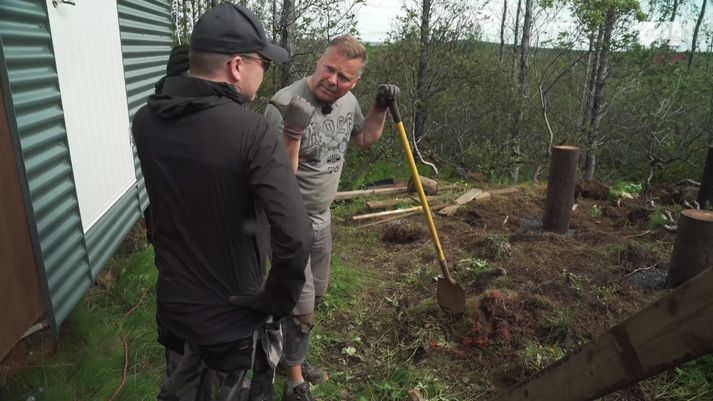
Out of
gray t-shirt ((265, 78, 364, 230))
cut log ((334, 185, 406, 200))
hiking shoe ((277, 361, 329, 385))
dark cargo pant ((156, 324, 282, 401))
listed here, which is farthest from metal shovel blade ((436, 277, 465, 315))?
cut log ((334, 185, 406, 200))

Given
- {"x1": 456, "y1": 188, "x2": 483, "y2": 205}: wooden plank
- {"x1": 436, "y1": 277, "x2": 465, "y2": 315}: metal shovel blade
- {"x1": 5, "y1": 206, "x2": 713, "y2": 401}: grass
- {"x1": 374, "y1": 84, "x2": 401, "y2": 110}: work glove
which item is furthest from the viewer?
{"x1": 456, "y1": 188, "x2": 483, "y2": 205}: wooden plank

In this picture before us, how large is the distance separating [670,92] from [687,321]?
1647 cm

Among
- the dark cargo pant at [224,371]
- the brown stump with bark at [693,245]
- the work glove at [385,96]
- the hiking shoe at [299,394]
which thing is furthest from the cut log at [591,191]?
the dark cargo pant at [224,371]

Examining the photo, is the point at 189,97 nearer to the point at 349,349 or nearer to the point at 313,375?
the point at 313,375

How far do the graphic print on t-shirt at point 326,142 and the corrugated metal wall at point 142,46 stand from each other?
2.50m

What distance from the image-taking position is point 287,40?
7.85 m

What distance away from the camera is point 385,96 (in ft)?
10.4

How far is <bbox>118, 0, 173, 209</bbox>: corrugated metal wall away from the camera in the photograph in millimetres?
4383

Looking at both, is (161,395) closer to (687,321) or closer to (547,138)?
(687,321)

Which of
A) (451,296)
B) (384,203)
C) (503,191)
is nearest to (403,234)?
(384,203)

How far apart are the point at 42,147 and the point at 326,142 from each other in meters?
1.59

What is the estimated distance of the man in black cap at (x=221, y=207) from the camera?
5.03ft

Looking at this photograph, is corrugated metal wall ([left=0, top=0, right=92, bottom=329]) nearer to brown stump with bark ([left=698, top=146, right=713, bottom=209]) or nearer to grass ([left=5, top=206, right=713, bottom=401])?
grass ([left=5, top=206, right=713, bottom=401])

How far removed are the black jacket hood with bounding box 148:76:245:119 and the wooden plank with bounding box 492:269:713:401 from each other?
1.27m
